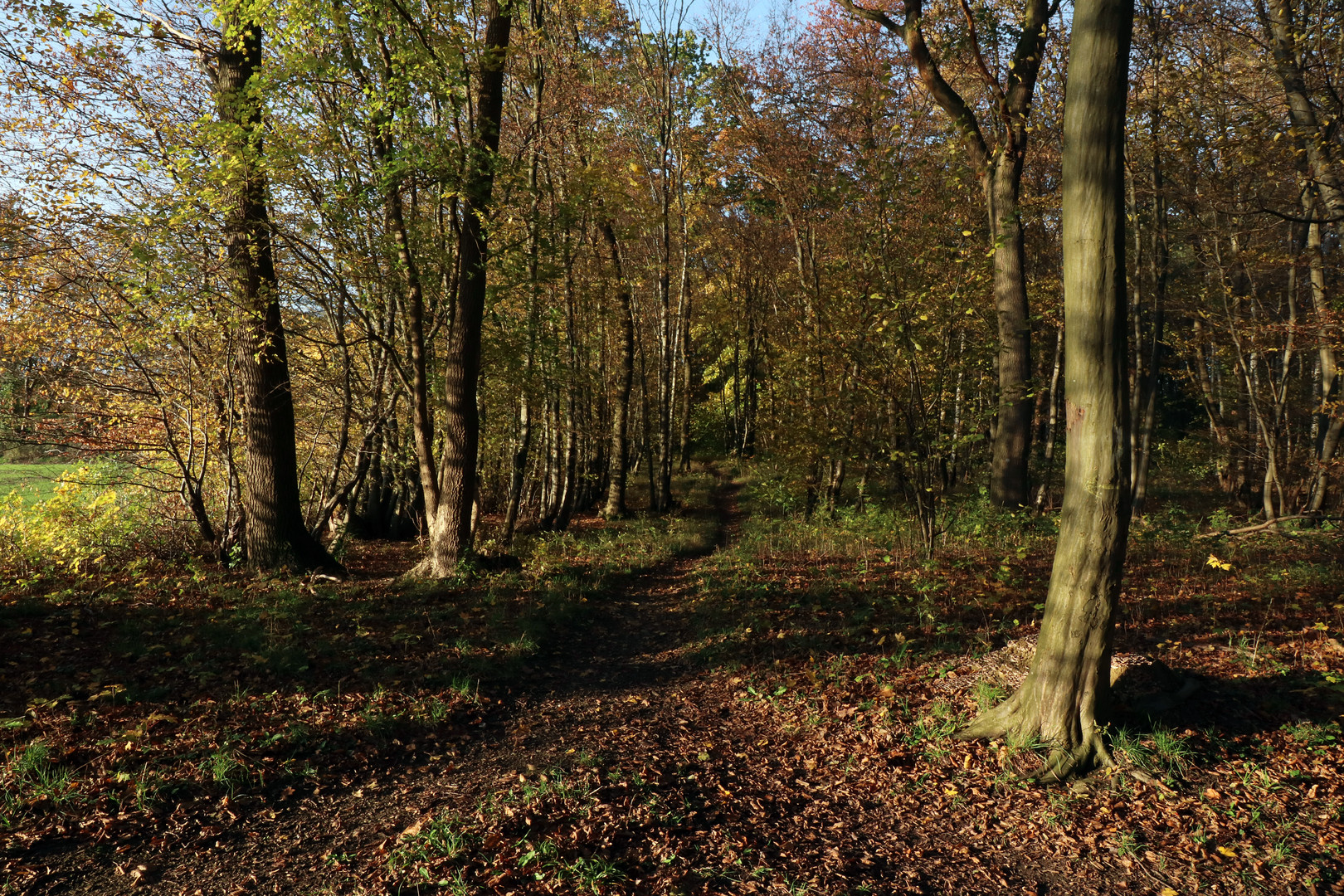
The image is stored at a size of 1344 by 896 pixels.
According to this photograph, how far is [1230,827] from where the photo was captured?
12.4ft

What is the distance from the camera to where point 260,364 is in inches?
379

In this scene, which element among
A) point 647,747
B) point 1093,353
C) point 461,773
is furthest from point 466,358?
point 1093,353

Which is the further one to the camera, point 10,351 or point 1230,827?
point 10,351

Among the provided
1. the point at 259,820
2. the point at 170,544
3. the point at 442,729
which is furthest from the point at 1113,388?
the point at 170,544

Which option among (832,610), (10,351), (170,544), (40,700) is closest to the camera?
(40,700)

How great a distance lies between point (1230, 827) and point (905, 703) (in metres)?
2.10

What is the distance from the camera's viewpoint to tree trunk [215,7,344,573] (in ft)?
28.7

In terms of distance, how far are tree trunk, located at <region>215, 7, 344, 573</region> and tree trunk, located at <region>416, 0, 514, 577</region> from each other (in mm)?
1755

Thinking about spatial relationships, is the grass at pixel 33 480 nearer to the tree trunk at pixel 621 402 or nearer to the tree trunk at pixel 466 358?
the tree trunk at pixel 466 358

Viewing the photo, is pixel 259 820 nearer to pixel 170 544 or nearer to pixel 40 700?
pixel 40 700

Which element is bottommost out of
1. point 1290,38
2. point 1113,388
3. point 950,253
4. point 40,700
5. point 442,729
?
point 442,729

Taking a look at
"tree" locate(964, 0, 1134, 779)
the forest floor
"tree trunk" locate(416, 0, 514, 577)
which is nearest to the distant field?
the forest floor

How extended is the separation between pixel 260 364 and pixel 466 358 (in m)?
2.83

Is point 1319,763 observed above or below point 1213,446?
below
